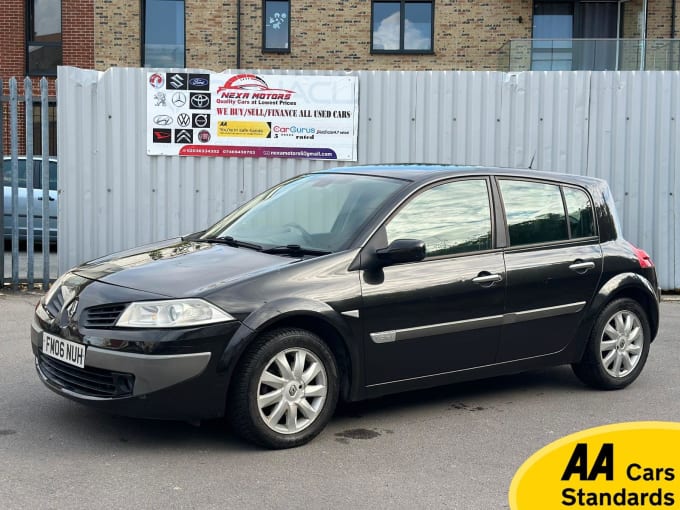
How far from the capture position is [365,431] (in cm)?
543

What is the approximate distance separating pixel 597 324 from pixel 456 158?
16.1 ft

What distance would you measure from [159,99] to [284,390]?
6545 millimetres

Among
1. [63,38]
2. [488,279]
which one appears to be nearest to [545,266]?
[488,279]

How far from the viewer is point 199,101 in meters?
10.7

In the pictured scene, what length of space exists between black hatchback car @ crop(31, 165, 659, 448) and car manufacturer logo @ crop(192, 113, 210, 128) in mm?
4371

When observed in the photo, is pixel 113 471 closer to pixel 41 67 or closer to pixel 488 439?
pixel 488 439

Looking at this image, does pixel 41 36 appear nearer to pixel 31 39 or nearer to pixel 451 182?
pixel 31 39

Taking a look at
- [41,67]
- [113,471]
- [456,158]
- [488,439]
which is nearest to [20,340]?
[113,471]

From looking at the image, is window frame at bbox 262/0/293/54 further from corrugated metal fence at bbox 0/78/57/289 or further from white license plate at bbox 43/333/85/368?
white license plate at bbox 43/333/85/368

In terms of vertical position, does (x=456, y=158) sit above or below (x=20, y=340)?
above

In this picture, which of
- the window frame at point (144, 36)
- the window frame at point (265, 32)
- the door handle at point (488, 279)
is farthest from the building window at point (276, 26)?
the door handle at point (488, 279)

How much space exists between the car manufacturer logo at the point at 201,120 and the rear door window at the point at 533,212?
5351mm

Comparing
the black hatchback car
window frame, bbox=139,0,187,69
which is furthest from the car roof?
window frame, bbox=139,0,187,69

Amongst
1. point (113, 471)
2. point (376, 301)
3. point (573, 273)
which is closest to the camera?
point (113, 471)
